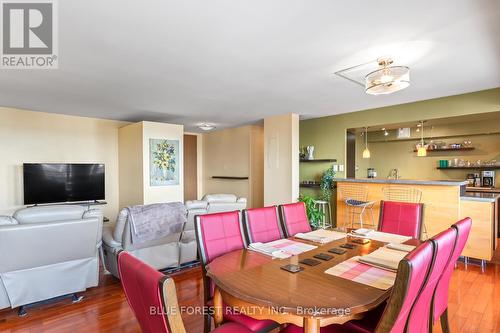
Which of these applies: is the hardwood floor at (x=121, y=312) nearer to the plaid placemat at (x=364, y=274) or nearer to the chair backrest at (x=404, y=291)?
the plaid placemat at (x=364, y=274)

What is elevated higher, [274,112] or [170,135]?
[274,112]

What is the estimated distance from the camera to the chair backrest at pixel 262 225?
2266 millimetres

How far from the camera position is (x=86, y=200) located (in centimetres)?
557

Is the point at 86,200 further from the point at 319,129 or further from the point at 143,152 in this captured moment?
the point at 319,129

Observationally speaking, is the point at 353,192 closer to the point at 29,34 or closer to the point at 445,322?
the point at 445,322

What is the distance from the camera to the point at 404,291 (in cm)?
101

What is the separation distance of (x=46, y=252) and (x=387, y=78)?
3680mm

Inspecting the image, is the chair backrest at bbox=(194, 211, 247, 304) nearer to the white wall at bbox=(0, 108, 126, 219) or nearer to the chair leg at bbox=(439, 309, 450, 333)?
the chair leg at bbox=(439, 309, 450, 333)

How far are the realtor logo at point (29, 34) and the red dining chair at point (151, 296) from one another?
6.59ft

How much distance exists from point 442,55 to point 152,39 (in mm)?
2843

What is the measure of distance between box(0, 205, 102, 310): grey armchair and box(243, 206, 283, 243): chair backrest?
5.15 feet

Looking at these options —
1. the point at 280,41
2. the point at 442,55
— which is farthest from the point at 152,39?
the point at 442,55

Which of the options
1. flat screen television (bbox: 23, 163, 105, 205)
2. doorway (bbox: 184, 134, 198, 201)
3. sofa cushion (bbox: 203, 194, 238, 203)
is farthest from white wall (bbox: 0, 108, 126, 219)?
sofa cushion (bbox: 203, 194, 238, 203)

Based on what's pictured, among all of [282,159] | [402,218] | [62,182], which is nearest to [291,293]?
[402,218]
